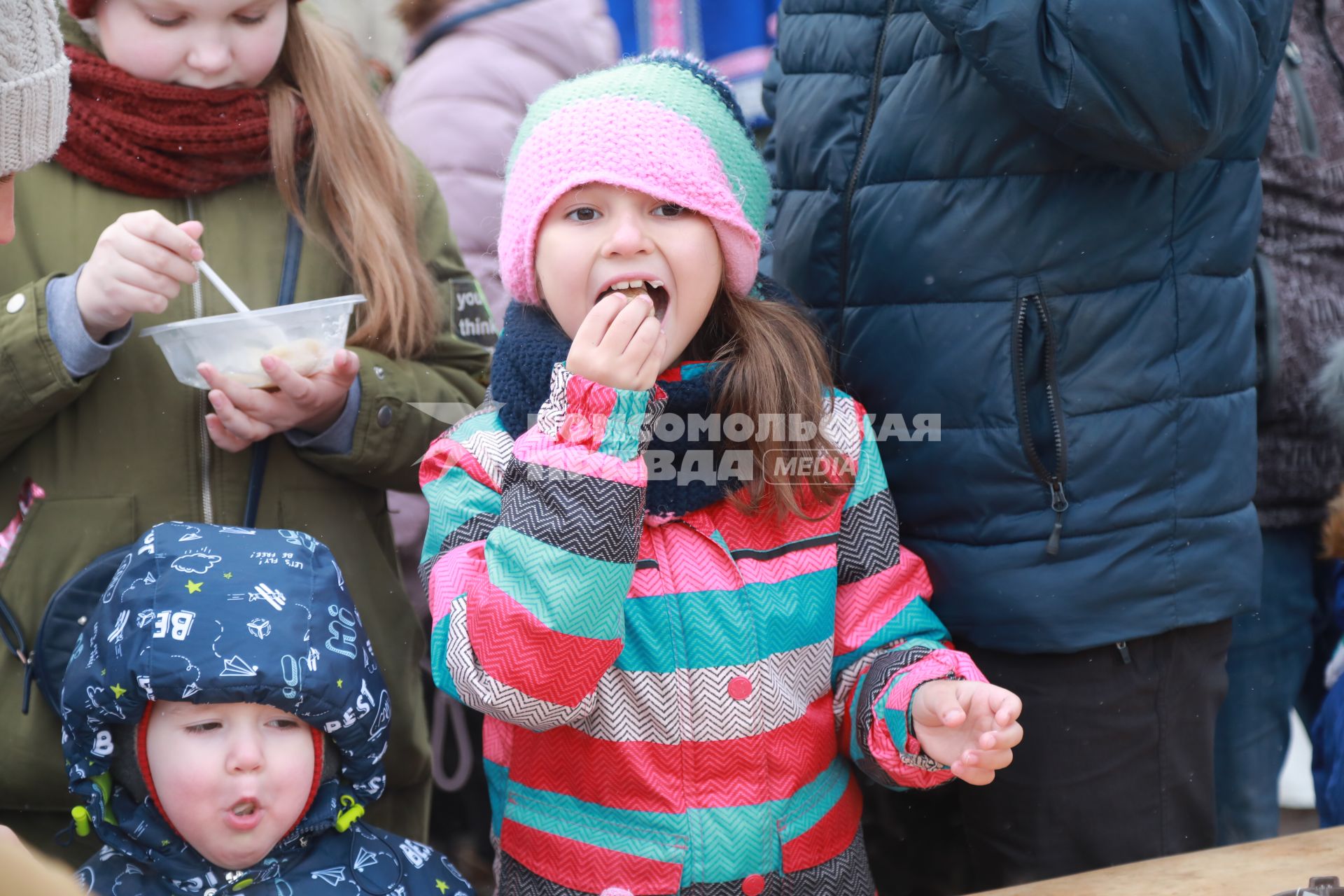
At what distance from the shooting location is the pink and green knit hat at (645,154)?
1.84 metres

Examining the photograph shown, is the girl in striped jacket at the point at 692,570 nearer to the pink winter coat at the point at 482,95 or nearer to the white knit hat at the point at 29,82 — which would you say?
the white knit hat at the point at 29,82

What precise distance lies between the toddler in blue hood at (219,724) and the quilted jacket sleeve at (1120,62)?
4.00 feet

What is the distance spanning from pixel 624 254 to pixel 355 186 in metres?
0.68

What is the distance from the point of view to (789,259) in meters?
2.34

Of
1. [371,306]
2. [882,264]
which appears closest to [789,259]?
[882,264]

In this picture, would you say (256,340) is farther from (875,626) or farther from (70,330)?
(875,626)

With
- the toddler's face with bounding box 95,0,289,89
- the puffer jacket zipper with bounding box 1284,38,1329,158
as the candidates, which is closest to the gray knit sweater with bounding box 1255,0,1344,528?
the puffer jacket zipper with bounding box 1284,38,1329,158

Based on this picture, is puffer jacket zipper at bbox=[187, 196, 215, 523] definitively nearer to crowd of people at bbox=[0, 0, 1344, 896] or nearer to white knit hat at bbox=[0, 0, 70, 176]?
crowd of people at bbox=[0, 0, 1344, 896]

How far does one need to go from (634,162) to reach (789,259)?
0.57 m

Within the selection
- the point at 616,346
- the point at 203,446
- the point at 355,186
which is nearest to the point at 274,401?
the point at 203,446

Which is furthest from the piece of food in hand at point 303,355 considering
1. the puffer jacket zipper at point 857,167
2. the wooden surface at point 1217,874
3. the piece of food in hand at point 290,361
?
the wooden surface at point 1217,874

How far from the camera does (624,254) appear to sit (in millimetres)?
1841

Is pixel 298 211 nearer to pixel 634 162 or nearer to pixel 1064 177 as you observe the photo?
pixel 634 162

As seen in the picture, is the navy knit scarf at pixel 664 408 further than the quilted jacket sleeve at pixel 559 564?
Yes
